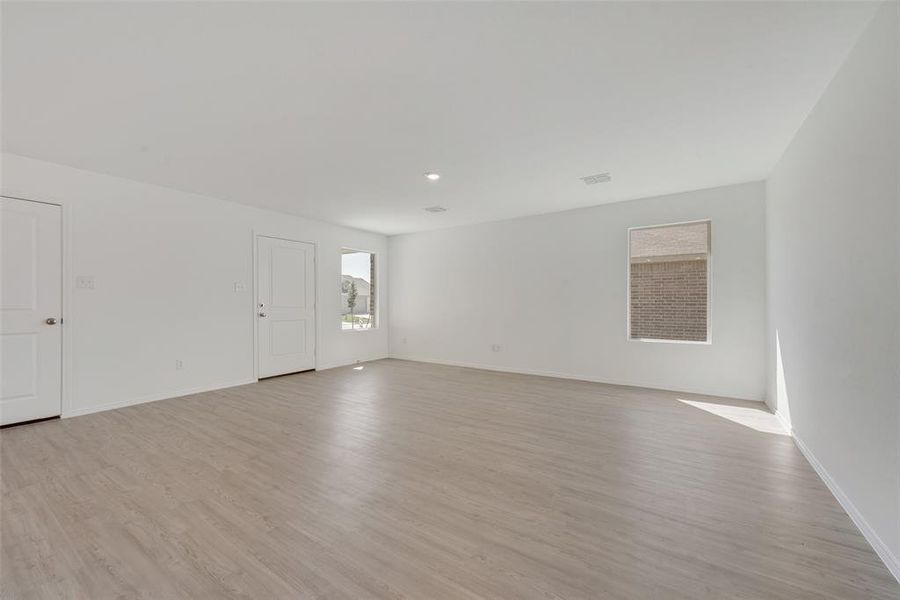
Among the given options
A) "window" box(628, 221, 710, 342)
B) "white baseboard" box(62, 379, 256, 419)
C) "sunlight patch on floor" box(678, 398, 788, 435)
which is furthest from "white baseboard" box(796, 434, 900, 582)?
"white baseboard" box(62, 379, 256, 419)

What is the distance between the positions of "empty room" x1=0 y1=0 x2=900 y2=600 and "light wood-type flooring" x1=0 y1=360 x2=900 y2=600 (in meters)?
0.02

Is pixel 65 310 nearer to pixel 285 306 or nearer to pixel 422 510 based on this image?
pixel 285 306

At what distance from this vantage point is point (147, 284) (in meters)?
4.31

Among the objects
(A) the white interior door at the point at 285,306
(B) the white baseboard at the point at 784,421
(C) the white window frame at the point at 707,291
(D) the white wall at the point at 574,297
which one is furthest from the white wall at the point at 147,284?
(B) the white baseboard at the point at 784,421

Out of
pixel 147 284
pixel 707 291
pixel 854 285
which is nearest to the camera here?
pixel 854 285

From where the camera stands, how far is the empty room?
5.62 feet

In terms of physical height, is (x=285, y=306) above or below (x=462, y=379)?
above

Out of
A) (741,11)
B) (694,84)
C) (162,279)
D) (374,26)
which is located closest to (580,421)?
(694,84)

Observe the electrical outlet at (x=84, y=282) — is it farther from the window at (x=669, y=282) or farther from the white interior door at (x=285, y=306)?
the window at (x=669, y=282)

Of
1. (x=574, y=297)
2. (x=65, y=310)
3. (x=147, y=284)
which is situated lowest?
(x=65, y=310)

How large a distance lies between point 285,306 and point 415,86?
14.7ft

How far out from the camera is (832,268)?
231cm

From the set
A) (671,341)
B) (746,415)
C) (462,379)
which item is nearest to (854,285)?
(746,415)

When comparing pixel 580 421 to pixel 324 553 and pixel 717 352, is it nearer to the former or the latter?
pixel 717 352
